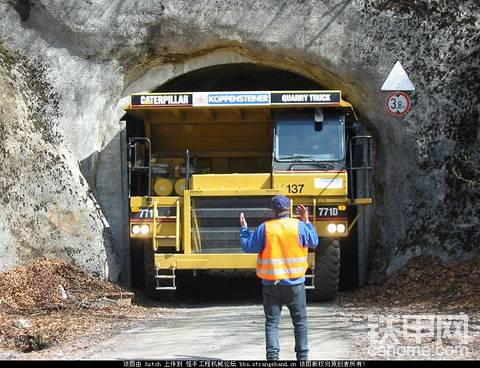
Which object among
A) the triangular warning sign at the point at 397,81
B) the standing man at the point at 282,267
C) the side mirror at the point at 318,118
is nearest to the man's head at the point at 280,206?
the standing man at the point at 282,267

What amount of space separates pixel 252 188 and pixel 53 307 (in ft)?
12.0

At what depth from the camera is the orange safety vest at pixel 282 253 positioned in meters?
7.17

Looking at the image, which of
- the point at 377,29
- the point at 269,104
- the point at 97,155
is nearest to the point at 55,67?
the point at 97,155

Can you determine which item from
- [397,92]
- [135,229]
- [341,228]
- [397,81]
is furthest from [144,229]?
[397,92]

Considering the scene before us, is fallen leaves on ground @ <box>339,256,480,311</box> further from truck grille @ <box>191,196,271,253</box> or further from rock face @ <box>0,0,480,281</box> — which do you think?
truck grille @ <box>191,196,271,253</box>

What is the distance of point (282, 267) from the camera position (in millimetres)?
7168

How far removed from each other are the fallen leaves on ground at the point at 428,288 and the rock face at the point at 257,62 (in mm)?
Answer: 585

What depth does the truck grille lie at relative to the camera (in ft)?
41.0

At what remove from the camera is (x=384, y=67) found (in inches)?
611

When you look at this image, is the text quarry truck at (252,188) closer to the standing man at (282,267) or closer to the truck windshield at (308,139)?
the truck windshield at (308,139)

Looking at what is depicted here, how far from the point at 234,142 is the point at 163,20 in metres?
Answer: 3.20

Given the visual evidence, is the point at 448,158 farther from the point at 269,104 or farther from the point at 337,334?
the point at 337,334

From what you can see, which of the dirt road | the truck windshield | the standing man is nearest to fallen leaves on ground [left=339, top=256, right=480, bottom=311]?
the dirt road

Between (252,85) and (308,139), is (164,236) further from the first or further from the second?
(252,85)
